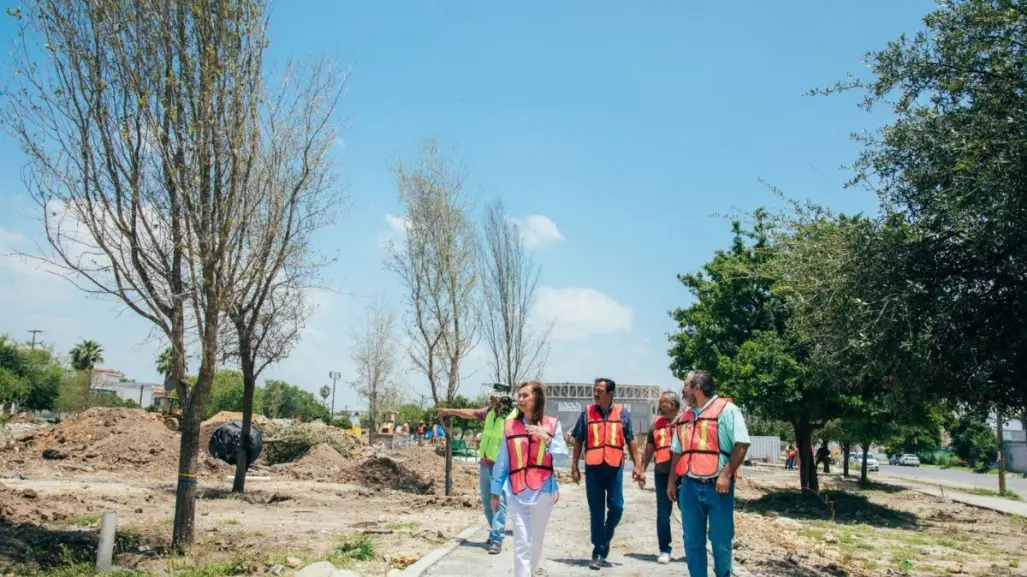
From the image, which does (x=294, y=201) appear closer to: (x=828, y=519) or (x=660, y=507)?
(x=660, y=507)

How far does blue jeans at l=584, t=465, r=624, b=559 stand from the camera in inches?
299

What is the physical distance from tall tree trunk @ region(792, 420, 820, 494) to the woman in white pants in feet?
45.7

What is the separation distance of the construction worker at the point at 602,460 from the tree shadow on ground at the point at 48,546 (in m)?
4.76

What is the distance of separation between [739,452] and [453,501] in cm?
988

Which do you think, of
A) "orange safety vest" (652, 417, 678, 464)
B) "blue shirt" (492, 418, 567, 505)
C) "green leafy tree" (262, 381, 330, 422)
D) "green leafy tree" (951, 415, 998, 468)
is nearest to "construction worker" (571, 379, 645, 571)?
"orange safety vest" (652, 417, 678, 464)

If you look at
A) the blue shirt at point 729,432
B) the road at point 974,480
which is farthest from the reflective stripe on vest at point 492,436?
the road at point 974,480

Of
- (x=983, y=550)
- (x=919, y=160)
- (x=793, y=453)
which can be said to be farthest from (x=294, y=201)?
(x=793, y=453)

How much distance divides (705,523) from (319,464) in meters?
19.8

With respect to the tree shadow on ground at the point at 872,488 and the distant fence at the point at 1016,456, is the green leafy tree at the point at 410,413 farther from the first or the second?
the tree shadow on ground at the point at 872,488

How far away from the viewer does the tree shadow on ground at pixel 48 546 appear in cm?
756

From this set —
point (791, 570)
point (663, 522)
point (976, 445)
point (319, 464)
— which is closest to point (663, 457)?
point (663, 522)

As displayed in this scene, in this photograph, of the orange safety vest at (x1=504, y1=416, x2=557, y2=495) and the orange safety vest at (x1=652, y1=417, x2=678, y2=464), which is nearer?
the orange safety vest at (x1=504, y1=416, x2=557, y2=495)

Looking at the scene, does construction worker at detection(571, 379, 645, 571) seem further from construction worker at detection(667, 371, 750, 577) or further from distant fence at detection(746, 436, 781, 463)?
distant fence at detection(746, 436, 781, 463)

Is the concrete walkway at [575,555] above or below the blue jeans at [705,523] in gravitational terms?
below
